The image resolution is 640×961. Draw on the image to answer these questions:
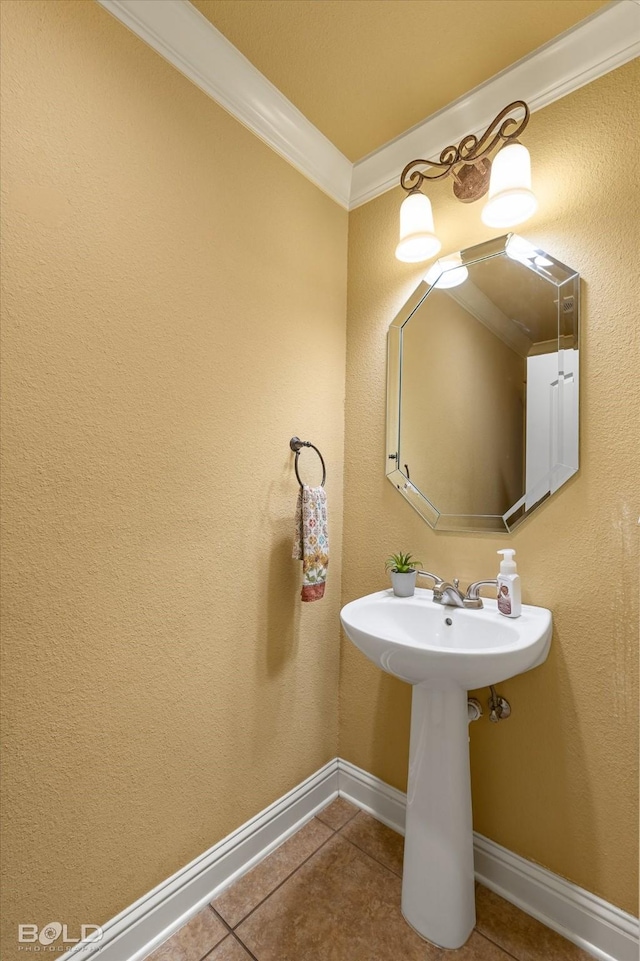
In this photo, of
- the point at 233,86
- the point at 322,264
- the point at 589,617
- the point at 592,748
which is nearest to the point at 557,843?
the point at 592,748

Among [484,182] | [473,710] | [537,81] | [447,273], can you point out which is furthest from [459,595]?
[537,81]

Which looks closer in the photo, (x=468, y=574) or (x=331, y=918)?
(x=331, y=918)

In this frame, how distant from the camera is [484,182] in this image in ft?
4.07

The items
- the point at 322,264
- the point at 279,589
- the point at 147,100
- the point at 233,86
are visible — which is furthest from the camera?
the point at 322,264

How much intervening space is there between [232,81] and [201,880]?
7.36ft

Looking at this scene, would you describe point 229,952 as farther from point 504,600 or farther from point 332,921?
point 504,600

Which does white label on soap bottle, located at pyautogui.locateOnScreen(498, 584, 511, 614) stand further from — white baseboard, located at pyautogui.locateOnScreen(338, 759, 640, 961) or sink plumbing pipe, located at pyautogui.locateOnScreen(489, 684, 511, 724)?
white baseboard, located at pyautogui.locateOnScreen(338, 759, 640, 961)

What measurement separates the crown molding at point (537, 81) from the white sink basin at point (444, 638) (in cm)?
147

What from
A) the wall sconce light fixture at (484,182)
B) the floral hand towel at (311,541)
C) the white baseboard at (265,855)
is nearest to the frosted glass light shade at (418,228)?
the wall sconce light fixture at (484,182)

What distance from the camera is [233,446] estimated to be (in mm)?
1245

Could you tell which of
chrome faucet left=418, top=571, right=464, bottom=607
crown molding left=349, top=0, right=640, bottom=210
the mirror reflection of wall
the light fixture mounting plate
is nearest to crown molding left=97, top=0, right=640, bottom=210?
crown molding left=349, top=0, right=640, bottom=210

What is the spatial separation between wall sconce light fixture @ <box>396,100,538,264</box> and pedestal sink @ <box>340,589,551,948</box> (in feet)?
3.62

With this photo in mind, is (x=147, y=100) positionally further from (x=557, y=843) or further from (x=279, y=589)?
(x=557, y=843)

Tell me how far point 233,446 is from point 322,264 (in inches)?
32.6
